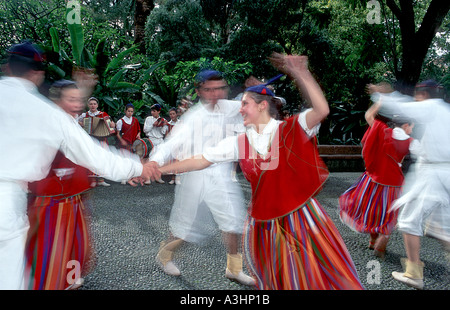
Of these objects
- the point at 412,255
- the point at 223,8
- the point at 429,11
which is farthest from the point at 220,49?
the point at 412,255

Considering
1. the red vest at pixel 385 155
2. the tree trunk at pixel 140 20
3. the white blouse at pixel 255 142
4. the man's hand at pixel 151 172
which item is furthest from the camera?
the tree trunk at pixel 140 20

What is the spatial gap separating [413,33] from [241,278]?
29.8 ft

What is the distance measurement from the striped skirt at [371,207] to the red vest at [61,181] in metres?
3.17

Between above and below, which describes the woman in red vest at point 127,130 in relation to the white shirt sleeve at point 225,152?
below

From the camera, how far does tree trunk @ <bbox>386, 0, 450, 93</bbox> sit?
9.19m

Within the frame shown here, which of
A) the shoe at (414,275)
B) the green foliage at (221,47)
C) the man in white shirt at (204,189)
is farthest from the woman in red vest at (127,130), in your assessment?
the shoe at (414,275)

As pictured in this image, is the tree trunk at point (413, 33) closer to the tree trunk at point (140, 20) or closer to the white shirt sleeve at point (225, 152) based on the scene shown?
the white shirt sleeve at point (225, 152)

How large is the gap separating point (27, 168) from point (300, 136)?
60.6 inches

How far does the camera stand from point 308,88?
6.72ft

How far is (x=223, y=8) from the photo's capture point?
15789 mm

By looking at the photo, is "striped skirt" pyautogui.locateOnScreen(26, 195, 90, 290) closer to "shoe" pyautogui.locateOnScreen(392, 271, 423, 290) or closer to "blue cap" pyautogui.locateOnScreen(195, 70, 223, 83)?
"blue cap" pyautogui.locateOnScreen(195, 70, 223, 83)

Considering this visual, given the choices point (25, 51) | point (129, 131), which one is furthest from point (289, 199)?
point (129, 131)

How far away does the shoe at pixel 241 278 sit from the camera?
3221 mm

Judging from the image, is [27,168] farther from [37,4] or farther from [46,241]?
[37,4]
